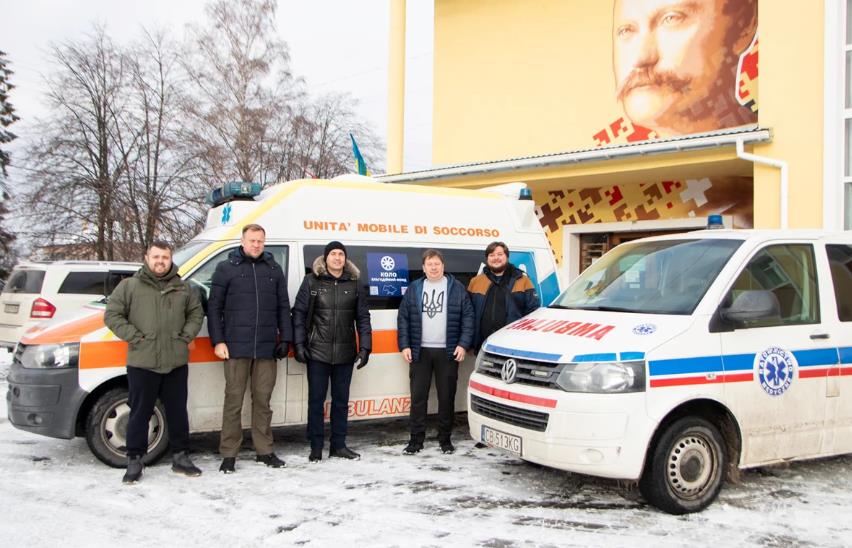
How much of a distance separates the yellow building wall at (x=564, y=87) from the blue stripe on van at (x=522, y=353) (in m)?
5.72

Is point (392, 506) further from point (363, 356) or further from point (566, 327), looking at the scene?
point (566, 327)

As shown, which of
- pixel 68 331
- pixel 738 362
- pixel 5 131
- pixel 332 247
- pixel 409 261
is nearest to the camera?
pixel 738 362

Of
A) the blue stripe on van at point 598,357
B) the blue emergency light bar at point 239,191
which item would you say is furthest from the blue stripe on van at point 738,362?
the blue emergency light bar at point 239,191

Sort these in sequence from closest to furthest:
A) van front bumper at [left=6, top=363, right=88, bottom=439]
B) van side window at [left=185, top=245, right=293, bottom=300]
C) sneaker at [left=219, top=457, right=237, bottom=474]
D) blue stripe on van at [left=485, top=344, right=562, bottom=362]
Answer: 1. blue stripe on van at [left=485, top=344, right=562, bottom=362]
2. van front bumper at [left=6, top=363, right=88, bottom=439]
3. sneaker at [left=219, top=457, right=237, bottom=474]
4. van side window at [left=185, top=245, right=293, bottom=300]

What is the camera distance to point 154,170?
2305cm

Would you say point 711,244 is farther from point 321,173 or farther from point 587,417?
point 321,173

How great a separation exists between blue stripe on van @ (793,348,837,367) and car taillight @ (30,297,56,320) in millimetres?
9802

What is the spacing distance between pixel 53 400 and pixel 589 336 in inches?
161

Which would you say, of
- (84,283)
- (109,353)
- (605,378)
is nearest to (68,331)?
(109,353)

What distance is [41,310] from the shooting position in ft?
35.0

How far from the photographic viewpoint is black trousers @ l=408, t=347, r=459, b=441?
6.46 m

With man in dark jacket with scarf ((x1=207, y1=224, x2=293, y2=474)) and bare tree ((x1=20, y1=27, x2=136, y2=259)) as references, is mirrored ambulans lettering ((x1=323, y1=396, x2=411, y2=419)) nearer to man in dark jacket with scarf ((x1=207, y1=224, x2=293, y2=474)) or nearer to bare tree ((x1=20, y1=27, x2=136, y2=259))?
man in dark jacket with scarf ((x1=207, y1=224, x2=293, y2=474))

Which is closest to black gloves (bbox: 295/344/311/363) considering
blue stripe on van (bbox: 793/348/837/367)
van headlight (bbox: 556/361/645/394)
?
van headlight (bbox: 556/361/645/394)

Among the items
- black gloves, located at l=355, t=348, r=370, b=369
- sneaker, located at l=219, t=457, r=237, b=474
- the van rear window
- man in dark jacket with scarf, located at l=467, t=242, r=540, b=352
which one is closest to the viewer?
sneaker, located at l=219, t=457, r=237, b=474
